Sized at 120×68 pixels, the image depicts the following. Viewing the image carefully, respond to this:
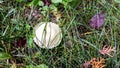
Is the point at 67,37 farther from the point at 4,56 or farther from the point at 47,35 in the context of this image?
the point at 4,56

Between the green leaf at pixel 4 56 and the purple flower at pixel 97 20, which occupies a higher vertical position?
the purple flower at pixel 97 20

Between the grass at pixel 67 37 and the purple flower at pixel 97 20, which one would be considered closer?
the grass at pixel 67 37

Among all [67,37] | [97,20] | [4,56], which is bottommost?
[4,56]

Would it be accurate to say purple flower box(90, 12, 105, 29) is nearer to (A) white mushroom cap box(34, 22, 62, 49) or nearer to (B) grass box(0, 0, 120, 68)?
(B) grass box(0, 0, 120, 68)

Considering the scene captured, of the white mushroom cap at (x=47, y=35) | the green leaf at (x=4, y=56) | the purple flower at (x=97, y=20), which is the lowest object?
the green leaf at (x=4, y=56)

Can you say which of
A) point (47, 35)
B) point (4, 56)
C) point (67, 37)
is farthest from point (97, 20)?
point (4, 56)

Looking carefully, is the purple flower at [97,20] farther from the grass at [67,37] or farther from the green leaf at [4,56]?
the green leaf at [4,56]

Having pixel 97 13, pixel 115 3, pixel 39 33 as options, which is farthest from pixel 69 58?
pixel 115 3

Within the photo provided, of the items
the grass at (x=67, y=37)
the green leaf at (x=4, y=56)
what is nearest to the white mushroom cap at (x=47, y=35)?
the grass at (x=67, y=37)
